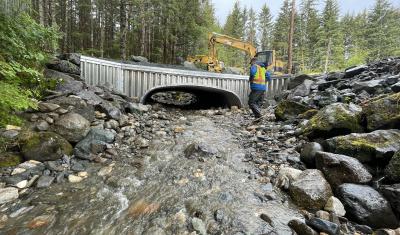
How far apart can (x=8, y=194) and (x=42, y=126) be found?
1825 millimetres

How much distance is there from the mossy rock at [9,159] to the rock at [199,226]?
11.8 feet

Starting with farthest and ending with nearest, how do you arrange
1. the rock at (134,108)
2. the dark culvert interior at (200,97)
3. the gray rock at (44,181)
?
the dark culvert interior at (200,97), the rock at (134,108), the gray rock at (44,181)

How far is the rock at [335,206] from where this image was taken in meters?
3.47

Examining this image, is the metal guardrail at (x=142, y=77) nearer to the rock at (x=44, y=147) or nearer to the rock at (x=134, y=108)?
the rock at (x=134, y=108)

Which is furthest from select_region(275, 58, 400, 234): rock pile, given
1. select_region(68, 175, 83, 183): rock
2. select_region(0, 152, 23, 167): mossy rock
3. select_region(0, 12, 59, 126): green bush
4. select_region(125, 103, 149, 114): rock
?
select_region(125, 103, 149, 114): rock

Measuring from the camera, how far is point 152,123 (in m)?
8.09

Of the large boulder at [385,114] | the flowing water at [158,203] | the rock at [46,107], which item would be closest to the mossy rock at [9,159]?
the flowing water at [158,203]

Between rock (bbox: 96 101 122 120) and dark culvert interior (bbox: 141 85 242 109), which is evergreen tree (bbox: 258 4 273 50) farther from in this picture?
rock (bbox: 96 101 122 120)

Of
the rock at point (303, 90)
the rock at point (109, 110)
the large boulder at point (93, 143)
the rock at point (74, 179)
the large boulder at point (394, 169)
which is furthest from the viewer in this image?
the rock at point (303, 90)

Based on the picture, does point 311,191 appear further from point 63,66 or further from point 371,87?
point 63,66

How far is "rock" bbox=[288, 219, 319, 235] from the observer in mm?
3061

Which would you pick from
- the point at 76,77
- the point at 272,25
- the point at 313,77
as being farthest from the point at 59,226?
the point at 272,25

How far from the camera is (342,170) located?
13.3 feet

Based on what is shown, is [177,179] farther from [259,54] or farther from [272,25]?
[272,25]
